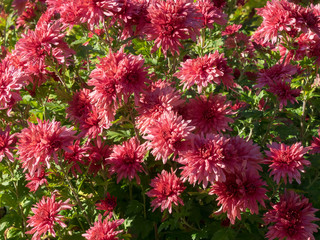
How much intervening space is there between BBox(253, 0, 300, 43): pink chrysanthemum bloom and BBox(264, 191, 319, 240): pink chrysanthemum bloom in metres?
1.09

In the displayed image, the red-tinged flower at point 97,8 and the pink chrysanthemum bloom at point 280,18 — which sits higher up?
the red-tinged flower at point 97,8

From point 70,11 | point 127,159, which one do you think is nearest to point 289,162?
point 127,159

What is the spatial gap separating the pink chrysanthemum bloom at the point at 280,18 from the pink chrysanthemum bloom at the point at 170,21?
0.66 metres

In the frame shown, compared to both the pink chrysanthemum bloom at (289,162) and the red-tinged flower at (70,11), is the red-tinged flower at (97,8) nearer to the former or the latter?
the red-tinged flower at (70,11)

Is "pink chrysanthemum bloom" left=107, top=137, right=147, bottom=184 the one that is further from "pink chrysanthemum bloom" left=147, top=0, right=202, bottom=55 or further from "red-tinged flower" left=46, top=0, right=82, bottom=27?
"red-tinged flower" left=46, top=0, right=82, bottom=27

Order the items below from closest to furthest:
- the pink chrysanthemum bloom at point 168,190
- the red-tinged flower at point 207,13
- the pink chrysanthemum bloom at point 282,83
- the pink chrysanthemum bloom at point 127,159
→ the pink chrysanthemum bloom at point 168,190, the pink chrysanthemum bloom at point 127,159, the pink chrysanthemum bloom at point 282,83, the red-tinged flower at point 207,13

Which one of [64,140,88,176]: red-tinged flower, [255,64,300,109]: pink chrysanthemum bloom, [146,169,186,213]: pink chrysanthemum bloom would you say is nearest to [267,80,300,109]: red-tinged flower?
[255,64,300,109]: pink chrysanthemum bloom

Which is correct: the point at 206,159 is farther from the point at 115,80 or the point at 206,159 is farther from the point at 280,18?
the point at 280,18

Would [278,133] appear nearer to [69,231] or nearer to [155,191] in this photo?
[155,191]

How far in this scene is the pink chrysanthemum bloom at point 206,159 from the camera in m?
1.54

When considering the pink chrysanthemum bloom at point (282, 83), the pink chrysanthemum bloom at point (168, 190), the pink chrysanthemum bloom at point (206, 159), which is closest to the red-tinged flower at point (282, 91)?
the pink chrysanthemum bloom at point (282, 83)

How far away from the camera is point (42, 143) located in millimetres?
1648

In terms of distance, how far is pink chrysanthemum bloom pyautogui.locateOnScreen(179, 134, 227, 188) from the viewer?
60.6 inches

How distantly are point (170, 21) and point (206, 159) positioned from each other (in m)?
0.77
